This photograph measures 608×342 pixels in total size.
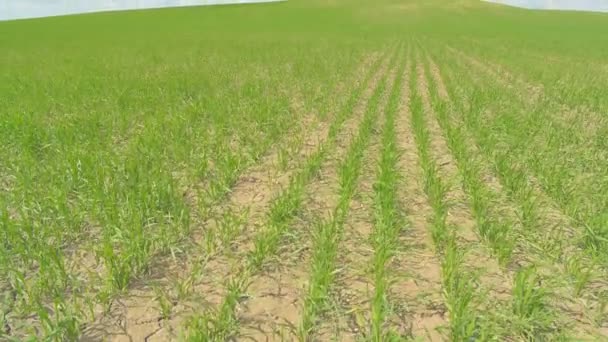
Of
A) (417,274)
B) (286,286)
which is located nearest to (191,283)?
(286,286)

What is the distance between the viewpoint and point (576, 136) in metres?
5.84

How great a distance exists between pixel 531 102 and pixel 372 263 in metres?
8.39

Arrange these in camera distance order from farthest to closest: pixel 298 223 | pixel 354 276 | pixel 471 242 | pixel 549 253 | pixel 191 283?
pixel 298 223, pixel 471 242, pixel 549 253, pixel 354 276, pixel 191 283

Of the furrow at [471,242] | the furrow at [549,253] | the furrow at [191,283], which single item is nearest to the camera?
the furrow at [191,283]

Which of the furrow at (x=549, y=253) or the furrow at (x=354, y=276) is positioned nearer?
the furrow at (x=354, y=276)

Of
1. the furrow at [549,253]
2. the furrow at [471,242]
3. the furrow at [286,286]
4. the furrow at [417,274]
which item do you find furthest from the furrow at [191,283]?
the furrow at [549,253]

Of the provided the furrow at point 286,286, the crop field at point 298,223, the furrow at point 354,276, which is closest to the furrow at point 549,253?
the crop field at point 298,223

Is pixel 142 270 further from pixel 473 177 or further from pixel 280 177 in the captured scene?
pixel 473 177

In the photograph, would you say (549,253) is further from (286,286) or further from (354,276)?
(286,286)

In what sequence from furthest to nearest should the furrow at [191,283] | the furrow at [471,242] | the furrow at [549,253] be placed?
the furrow at [471,242] < the furrow at [549,253] < the furrow at [191,283]

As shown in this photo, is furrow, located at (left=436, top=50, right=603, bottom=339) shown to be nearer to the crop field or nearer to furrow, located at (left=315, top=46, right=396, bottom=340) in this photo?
the crop field

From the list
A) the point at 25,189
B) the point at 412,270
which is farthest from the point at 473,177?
the point at 25,189

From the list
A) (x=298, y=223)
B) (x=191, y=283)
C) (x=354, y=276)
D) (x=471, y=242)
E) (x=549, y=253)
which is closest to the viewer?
(x=191, y=283)

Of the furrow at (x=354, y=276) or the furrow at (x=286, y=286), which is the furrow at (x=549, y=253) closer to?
the furrow at (x=354, y=276)
